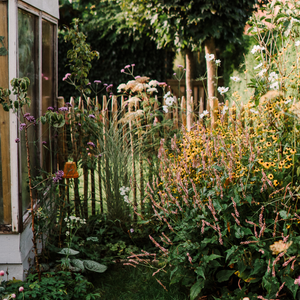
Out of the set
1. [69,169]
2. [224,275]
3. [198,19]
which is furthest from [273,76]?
[198,19]

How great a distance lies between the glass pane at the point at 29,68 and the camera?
2.78m

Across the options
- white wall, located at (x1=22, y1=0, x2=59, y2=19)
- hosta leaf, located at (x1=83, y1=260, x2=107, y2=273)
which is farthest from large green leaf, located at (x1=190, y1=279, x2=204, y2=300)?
white wall, located at (x1=22, y1=0, x2=59, y2=19)

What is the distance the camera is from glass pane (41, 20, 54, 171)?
354cm

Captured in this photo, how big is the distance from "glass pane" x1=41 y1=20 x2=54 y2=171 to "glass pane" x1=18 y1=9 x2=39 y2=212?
0.27m

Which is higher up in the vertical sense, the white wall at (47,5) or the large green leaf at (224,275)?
the white wall at (47,5)

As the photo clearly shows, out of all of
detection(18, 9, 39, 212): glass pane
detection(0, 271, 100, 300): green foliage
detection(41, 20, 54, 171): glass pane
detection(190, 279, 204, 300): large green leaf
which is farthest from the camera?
detection(41, 20, 54, 171): glass pane

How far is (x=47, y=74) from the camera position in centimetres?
370

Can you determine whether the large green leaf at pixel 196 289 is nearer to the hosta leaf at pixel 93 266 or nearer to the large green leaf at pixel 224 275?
the large green leaf at pixel 224 275

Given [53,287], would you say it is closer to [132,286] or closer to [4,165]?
[132,286]

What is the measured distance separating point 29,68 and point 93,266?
1608 mm

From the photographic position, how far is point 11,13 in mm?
2453

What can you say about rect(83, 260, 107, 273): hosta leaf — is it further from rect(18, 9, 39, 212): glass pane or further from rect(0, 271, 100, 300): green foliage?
rect(18, 9, 39, 212): glass pane

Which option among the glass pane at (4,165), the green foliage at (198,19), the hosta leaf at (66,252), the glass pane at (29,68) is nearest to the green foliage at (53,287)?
the hosta leaf at (66,252)

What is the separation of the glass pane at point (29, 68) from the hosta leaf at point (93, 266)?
616 millimetres
